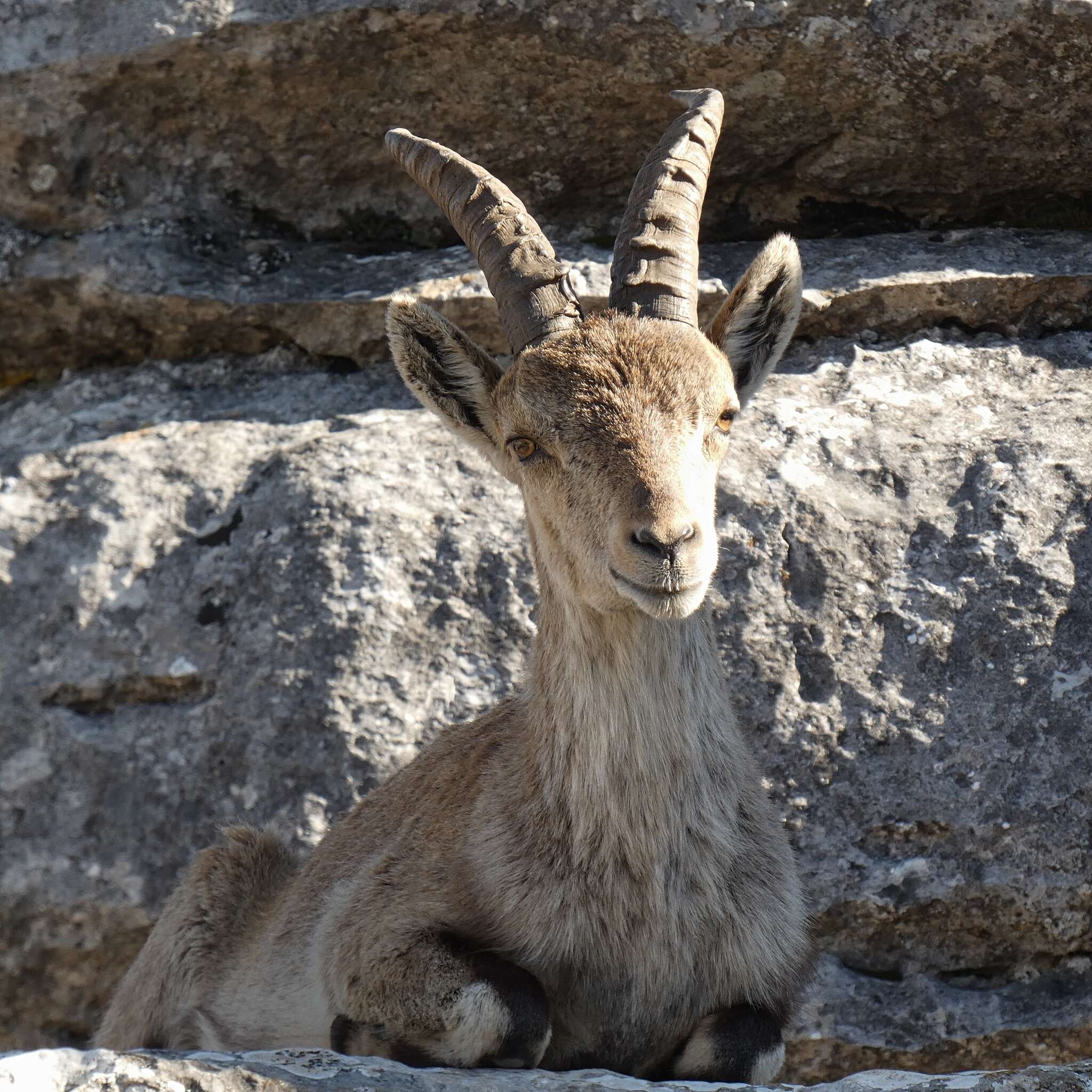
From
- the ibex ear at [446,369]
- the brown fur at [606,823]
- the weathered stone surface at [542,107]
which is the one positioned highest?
the weathered stone surface at [542,107]

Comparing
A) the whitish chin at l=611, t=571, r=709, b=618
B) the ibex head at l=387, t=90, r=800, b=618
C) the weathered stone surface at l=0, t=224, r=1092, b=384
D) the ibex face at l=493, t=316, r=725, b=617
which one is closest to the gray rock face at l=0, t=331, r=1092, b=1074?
the weathered stone surface at l=0, t=224, r=1092, b=384

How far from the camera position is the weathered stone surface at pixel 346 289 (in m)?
7.33

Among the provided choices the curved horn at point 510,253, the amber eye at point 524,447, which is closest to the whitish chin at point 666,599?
the amber eye at point 524,447

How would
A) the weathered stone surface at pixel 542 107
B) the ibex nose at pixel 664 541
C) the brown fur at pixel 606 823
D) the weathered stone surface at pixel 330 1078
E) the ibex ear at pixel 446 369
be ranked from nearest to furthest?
1. the weathered stone surface at pixel 330 1078
2. the ibex nose at pixel 664 541
3. the brown fur at pixel 606 823
4. the ibex ear at pixel 446 369
5. the weathered stone surface at pixel 542 107

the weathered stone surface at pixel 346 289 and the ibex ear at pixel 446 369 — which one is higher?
the weathered stone surface at pixel 346 289

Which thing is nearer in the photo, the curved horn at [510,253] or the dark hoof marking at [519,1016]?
the dark hoof marking at [519,1016]

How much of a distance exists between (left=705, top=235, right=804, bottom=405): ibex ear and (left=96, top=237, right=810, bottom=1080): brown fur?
0.12ft

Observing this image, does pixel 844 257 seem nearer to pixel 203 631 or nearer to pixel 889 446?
pixel 889 446

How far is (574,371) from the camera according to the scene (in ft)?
16.1

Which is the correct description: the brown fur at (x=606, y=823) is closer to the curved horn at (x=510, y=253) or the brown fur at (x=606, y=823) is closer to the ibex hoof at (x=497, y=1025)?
the ibex hoof at (x=497, y=1025)

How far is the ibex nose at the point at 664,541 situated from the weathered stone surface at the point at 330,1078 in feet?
5.17

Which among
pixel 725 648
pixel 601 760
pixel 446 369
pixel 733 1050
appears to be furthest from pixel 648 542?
pixel 725 648

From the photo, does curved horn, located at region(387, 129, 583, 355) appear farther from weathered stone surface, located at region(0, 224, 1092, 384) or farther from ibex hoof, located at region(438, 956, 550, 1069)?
ibex hoof, located at region(438, 956, 550, 1069)

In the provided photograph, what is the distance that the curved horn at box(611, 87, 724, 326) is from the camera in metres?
5.20
